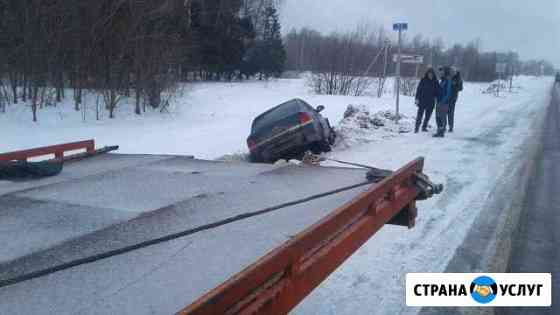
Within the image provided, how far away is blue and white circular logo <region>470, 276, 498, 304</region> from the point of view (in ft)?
13.3

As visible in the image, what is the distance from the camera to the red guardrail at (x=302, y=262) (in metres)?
1.82

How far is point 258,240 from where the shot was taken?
2.66 meters

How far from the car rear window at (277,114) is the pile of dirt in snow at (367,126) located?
274cm

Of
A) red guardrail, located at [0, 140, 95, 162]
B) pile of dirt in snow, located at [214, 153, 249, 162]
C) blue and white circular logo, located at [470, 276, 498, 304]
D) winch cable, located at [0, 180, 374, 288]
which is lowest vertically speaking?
blue and white circular logo, located at [470, 276, 498, 304]

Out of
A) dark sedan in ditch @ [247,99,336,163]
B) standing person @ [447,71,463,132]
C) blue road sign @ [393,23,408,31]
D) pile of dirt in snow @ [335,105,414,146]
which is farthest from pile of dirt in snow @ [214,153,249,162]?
blue road sign @ [393,23,408,31]

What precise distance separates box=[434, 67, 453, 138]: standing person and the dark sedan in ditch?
5680 mm

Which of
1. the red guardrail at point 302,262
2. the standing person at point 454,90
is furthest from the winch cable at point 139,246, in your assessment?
the standing person at point 454,90

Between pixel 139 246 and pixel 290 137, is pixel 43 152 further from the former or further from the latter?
pixel 290 137

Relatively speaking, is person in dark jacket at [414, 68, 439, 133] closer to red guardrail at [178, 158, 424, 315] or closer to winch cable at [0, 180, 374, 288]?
red guardrail at [178, 158, 424, 315]

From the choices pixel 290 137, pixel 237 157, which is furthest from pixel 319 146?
pixel 237 157

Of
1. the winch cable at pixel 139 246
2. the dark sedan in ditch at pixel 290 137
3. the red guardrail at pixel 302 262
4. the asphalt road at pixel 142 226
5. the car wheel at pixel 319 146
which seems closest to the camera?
the red guardrail at pixel 302 262

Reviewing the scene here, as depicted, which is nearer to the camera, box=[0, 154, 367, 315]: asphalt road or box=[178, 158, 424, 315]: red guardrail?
box=[178, 158, 424, 315]: red guardrail

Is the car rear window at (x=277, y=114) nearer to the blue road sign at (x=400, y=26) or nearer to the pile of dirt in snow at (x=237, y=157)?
the pile of dirt in snow at (x=237, y=157)

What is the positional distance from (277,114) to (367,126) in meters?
5.84
